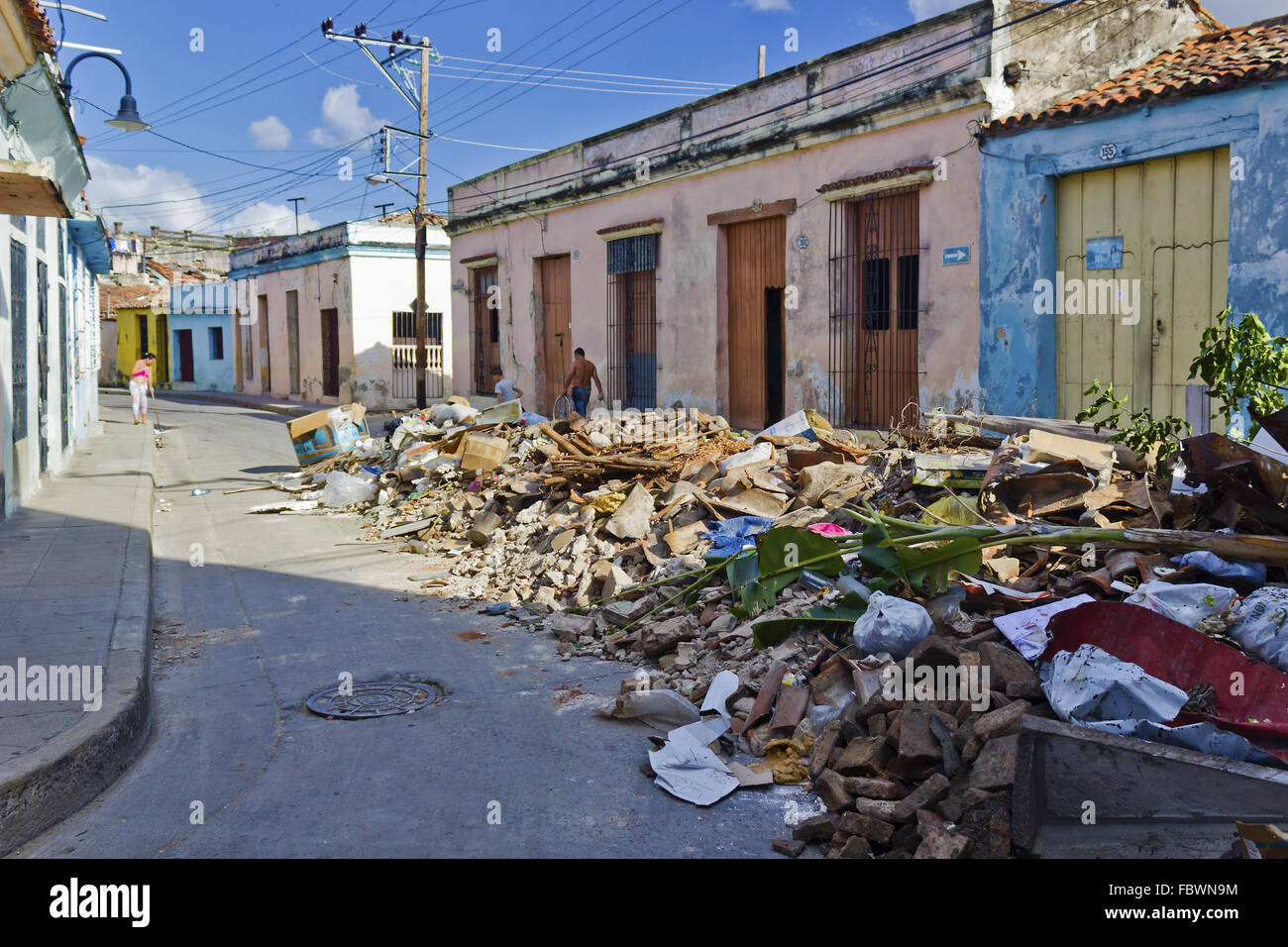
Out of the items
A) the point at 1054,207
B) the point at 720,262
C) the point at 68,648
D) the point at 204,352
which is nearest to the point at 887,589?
the point at 68,648

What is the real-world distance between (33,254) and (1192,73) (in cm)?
1276

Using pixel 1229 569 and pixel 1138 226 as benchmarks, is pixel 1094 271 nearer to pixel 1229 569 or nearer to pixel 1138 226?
pixel 1138 226

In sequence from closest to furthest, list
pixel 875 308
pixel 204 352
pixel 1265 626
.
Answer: pixel 1265 626 < pixel 875 308 < pixel 204 352

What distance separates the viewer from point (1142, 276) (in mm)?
9898

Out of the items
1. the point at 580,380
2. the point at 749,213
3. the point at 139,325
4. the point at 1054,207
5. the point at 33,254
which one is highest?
the point at 139,325

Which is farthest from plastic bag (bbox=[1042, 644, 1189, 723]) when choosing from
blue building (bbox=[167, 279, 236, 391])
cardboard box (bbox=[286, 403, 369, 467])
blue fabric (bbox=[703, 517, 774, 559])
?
blue building (bbox=[167, 279, 236, 391])

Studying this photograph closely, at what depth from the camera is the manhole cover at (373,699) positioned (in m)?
5.22

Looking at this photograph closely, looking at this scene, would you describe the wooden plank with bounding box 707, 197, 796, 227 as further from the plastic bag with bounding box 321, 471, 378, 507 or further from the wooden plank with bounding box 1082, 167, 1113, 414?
the plastic bag with bounding box 321, 471, 378, 507

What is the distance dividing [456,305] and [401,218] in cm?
899

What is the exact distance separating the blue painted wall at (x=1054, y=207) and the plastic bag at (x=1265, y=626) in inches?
215

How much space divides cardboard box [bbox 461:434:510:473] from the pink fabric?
523 cm

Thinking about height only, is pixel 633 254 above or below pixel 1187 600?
above

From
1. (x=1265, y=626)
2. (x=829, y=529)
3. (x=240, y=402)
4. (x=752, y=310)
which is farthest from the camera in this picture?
(x=240, y=402)
